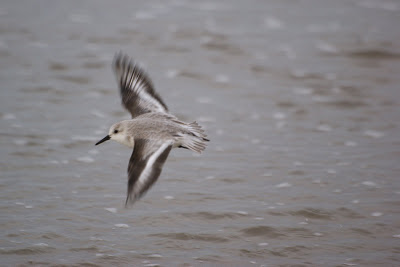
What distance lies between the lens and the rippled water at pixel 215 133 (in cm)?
557

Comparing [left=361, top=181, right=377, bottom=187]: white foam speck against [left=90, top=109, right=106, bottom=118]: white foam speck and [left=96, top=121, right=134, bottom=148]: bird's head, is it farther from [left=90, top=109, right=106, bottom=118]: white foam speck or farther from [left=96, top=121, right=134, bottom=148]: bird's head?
[left=90, top=109, right=106, bottom=118]: white foam speck

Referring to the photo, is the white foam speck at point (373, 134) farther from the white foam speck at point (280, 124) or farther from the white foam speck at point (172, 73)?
the white foam speck at point (172, 73)

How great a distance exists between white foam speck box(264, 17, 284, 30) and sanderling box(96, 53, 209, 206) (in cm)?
483

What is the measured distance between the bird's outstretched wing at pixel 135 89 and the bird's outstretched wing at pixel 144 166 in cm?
97

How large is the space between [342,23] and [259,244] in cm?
647

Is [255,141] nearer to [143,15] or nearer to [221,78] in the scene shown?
[221,78]

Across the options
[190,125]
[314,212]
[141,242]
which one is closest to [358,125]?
[314,212]

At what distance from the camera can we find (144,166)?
4977mm

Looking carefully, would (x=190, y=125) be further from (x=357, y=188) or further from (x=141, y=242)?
(x=357, y=188)

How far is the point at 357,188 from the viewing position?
21.5 feet

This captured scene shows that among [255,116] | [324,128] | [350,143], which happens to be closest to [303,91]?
[255,116]

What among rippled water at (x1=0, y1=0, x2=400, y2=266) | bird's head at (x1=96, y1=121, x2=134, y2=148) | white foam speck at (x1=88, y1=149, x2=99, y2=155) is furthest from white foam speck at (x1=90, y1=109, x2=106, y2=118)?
bird's head at (x1=96, y1=121, x2=134, y2=148)

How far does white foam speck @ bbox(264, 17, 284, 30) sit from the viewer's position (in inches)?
430

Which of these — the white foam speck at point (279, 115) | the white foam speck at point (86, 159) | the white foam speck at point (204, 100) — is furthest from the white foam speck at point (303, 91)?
the white foam speck at point (86, 159)
